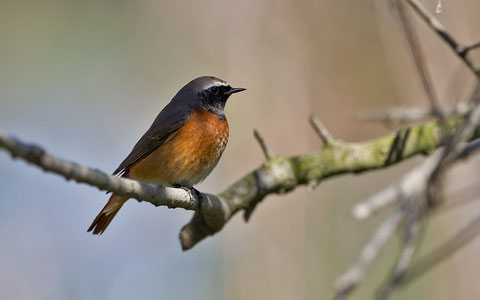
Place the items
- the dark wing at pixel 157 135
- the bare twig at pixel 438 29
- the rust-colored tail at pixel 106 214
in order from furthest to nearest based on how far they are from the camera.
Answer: the dark wing at pixel 157 135, the rust-colored tail at pixel 106 214, the bare twig at pixel 438 29

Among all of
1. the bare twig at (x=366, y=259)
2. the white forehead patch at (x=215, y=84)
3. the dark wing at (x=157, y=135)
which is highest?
the white forehead patch at (x=215, y=84)

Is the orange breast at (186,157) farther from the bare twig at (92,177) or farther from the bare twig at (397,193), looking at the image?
the bare twig at (397,193)

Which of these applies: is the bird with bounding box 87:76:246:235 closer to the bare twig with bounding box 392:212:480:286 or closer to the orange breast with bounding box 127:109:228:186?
the orange breast with bounding box 127:109:228:186

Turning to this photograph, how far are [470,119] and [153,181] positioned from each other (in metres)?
2.83

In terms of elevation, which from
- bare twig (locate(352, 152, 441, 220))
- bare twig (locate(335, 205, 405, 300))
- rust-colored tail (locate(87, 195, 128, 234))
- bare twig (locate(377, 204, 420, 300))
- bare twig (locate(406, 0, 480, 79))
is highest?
rust-colored tail (locate(87, 195, 128, 234))

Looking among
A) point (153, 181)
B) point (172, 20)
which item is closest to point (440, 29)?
point (153, 181)

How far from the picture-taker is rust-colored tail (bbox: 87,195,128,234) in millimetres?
4492

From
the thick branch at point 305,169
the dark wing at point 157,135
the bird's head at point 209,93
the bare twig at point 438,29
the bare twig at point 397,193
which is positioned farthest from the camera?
the bird's head at point 209,93

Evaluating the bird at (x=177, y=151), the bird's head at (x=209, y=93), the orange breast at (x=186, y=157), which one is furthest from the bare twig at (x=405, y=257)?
the bird's head at (x=209, y=93)

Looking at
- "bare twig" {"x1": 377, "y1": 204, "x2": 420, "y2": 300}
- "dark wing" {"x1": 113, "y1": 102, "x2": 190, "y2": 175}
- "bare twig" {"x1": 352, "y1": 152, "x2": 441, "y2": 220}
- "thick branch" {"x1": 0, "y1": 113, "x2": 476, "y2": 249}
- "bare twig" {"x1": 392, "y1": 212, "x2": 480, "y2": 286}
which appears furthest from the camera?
"dark wing" {"x1": 113, "y1": 102, "x2": 190, "y2": 175}

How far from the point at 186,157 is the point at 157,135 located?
0.42 m

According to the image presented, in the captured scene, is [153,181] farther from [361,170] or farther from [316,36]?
[316,36]

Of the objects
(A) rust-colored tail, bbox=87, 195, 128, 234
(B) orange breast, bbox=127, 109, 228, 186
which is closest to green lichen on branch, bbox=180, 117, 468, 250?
(B) orange breast, bbox=127, 109, 228, 186

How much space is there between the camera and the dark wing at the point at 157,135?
4750 mm
